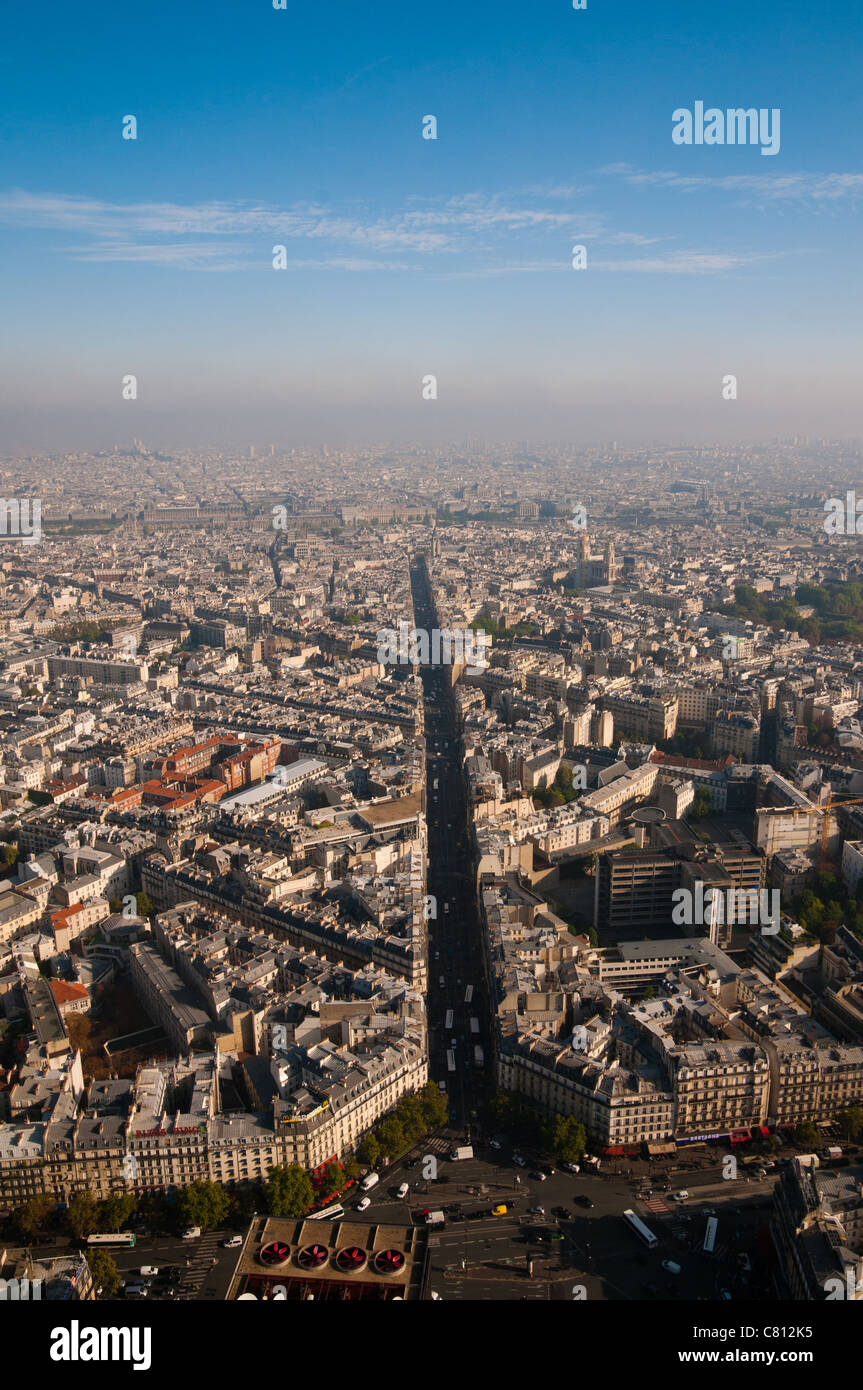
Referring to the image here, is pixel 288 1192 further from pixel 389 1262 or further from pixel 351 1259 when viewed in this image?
pixel 389 1262

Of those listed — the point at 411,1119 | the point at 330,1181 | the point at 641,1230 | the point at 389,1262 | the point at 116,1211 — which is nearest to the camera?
the point at 389,1262

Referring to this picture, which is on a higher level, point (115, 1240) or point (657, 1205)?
point (115, 1240)

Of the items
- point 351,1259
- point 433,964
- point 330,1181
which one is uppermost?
point 351,1259

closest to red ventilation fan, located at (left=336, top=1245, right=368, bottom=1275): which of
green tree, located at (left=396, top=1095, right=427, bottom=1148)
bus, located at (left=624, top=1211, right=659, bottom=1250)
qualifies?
green tree, located at (left=396, top=1095, right=427, bottom=1148)

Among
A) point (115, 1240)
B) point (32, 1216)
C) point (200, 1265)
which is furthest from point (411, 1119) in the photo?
point (32, 1216)
